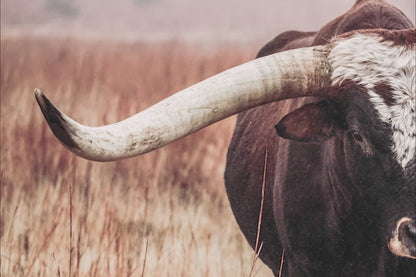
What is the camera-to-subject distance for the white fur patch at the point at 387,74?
2914 millimetres

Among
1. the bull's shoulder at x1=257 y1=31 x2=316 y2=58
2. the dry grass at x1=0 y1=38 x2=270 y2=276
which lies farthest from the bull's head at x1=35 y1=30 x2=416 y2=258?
the bull's shoulder at x1=257 y1=31 x2=316 y2=58

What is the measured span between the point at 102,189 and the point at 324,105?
323 cm

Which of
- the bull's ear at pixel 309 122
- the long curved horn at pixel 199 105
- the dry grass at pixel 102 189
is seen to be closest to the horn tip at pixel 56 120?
the long curved horn at pixel 199 105

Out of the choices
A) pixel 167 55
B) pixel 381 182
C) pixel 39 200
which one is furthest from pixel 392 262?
pixel 167 55

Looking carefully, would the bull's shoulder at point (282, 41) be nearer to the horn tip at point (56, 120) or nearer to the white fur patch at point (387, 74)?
the white fur patch at point (387, 74)

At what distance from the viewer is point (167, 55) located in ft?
37.8

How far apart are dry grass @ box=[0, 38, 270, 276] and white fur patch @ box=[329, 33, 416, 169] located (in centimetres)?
116

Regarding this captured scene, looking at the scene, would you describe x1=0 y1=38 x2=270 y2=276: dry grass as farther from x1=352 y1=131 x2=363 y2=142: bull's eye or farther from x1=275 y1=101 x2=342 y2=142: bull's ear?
x1=352 y1=131 x2=363 y2=142: bull's eye

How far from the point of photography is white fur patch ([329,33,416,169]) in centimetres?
291

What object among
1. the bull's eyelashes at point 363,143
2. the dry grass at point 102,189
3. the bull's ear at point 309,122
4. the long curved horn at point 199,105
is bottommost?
the dry grass at point 102,189

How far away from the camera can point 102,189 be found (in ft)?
20.4

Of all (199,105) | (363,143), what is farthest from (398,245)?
(199,105)

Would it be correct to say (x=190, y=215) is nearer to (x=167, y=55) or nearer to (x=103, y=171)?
(x=103, y=171)

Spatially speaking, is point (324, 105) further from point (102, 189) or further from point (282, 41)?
point (102, 189)
